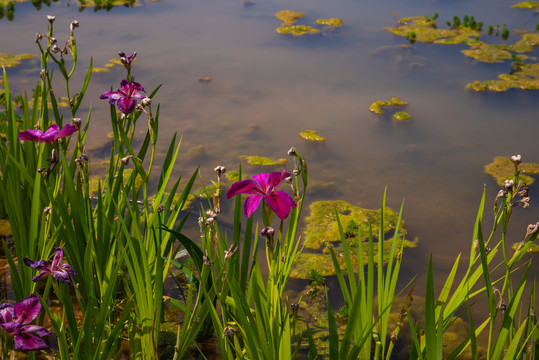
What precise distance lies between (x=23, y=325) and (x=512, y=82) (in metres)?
5.57

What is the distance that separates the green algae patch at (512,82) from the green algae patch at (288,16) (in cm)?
280

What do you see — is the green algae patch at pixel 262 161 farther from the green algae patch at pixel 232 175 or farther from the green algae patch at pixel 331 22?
the green algae patch at pixel 331 22

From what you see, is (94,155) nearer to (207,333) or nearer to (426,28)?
(207,333)

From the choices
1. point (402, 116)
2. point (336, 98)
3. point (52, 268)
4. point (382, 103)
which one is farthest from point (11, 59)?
point (52, 268)

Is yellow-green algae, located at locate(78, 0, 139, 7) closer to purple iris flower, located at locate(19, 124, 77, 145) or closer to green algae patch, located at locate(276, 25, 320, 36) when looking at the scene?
green algae patch, located at locate(276, 25, 320, 36)

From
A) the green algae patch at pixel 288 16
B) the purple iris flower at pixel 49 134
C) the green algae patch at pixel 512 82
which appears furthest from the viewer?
the green algae patch at pixel 288 16

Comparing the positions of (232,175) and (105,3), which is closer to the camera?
(232,175)

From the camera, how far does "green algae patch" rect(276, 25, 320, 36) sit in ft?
23.0

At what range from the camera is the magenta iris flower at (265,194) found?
4.78 feet

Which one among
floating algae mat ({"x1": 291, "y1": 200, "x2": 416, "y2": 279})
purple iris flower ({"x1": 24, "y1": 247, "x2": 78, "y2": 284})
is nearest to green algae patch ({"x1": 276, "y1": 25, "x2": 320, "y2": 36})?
floating algae mat ({"x1": 291, "y1": 200, "x2": 416, "y2": 279})

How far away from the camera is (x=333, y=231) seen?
352 centimetres

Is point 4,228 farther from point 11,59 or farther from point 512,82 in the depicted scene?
point 512,82

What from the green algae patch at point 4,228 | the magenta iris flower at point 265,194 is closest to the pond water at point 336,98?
the green algae patch at point 4,228

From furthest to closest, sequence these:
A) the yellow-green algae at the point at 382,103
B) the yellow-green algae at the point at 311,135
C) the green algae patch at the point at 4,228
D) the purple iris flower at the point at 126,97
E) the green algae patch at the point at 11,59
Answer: the green algae patch at the point at 11,59 < the yellow-green algae at the point at 382,103 < the yellow-green algae at the point at 311,135 < the green algae patch at the point at 4,228 < the purple iris flower at the point at 126,97
